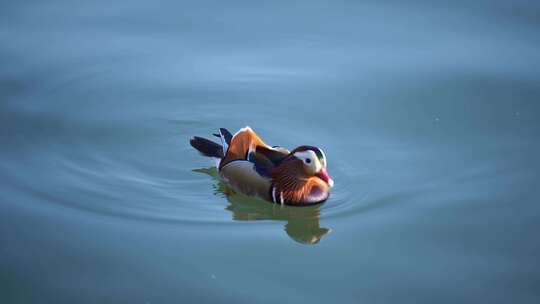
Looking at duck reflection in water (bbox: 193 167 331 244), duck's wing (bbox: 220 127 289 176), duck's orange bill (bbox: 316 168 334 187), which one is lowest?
duck reflection in water (bbox: 193 167 331 244)

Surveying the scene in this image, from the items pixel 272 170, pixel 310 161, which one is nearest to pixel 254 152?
pixel 272 170

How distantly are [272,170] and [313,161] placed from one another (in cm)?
50

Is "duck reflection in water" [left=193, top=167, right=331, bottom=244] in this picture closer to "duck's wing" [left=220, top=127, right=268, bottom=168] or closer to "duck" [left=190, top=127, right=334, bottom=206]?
"duck" [left=190, top=127, right=334, bottom=206]

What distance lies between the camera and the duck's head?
323 inches

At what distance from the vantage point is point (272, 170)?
28.0 feet

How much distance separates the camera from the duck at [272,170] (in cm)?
827

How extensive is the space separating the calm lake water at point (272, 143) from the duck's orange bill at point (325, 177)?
0.86ft

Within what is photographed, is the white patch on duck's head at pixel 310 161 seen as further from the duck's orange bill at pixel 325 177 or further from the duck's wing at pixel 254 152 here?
the duck's wing at pixel 254 152

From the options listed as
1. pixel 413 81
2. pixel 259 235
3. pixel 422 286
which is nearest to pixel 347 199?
pixel 259 235

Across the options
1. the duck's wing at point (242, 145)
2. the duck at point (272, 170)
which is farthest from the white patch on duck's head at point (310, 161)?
the duck's wing at point (242, 145)

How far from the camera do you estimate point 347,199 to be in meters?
8.30

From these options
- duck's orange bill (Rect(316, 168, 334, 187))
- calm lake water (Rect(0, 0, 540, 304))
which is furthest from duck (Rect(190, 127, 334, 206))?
calm lake water (Rect(0, 0, 540, 304))

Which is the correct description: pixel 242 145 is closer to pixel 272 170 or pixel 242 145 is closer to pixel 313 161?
pixel 272 170

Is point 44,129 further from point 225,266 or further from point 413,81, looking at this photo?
point 413,81
